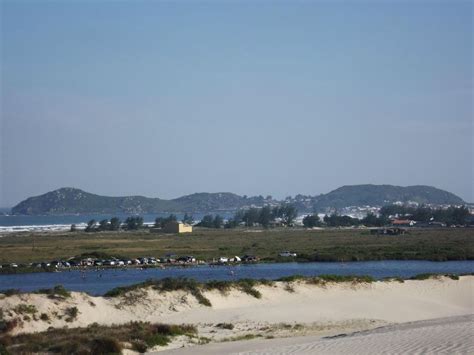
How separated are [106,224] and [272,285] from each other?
5158 inches

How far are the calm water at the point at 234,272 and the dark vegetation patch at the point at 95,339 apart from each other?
2197 cm

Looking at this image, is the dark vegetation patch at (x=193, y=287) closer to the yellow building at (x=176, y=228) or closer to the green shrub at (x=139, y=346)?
the green shrub at (x=139, y=346)

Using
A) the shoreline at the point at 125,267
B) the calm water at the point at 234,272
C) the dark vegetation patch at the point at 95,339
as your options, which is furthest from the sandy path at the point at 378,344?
the shoreline at the point at 125,267

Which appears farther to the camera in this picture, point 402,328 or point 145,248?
point 145,248

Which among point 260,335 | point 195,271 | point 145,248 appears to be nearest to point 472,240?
point 145,248

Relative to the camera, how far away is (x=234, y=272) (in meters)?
59.8

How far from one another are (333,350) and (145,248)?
71912mm

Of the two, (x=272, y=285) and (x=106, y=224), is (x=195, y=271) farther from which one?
(x=106, y=224)

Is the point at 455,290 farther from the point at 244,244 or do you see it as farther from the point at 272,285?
the point at 244,244

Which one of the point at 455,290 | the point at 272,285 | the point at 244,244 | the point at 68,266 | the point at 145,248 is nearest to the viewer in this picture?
the point at 272,285

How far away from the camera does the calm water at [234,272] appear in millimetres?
53672

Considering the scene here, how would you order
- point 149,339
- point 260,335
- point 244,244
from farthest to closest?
1. point 244,244
2. point 260,335
3. point 149,339

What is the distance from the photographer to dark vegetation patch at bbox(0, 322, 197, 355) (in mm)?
22889

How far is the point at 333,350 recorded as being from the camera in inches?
835
